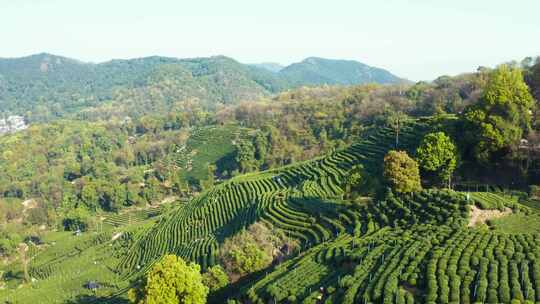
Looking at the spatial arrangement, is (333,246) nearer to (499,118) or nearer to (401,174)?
(401,174)

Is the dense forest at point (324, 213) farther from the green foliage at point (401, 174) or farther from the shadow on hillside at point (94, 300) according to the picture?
the shadow on hillside at point (94, 300)

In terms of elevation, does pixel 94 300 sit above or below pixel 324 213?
below

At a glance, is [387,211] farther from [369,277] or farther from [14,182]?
[14,182]

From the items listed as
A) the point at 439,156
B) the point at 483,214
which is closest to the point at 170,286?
the point at 483,214

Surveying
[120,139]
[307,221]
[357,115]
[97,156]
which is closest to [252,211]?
[307,221]

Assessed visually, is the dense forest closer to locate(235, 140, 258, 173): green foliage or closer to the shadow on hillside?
the shadow on hillside

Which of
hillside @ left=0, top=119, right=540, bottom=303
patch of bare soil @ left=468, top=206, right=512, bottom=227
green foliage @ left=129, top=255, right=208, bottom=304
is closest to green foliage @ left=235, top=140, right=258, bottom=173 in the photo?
hillside @ left=0, top=119, right=540, bottom=303

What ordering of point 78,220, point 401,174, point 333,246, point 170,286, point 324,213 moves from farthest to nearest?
point 78,220 → point 324,213 → point 401,174 → point 333,246 → point 170,286
